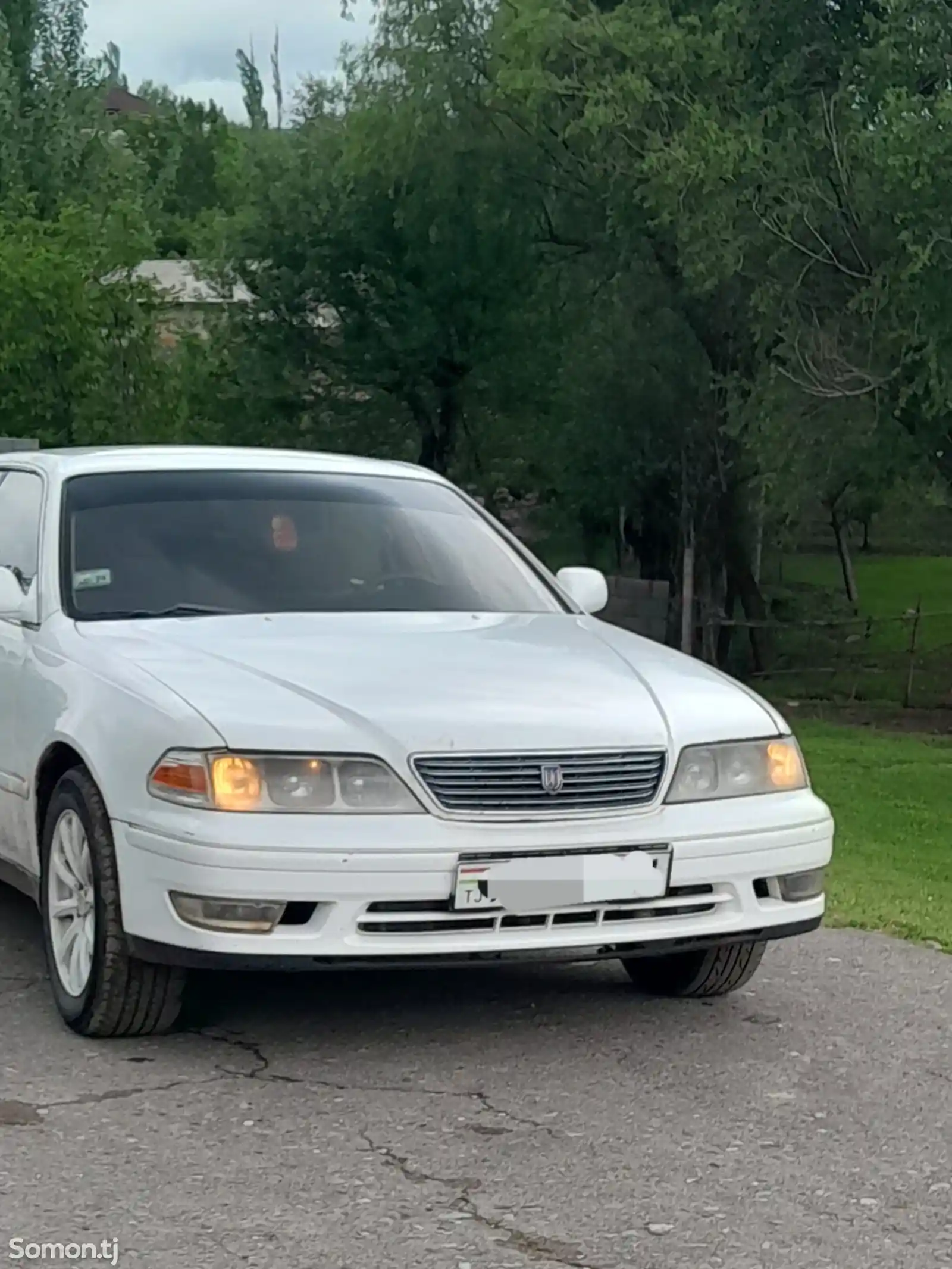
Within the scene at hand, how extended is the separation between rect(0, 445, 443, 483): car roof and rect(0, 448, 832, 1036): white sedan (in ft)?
0.99

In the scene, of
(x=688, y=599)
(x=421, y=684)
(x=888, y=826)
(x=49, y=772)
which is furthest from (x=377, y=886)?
(x=688, y=599)

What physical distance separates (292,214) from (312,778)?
880 inches

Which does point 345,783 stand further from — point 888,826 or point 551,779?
point 888,826

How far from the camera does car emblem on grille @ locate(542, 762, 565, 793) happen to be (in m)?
4.93

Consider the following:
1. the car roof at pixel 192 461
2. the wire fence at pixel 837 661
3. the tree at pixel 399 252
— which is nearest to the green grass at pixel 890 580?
the wire fence at pixel 837 661

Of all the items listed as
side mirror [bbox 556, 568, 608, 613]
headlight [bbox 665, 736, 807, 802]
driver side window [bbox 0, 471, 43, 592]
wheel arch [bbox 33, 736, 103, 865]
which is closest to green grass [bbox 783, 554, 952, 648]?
side mirror [bbox 556, 568, 608, 613]

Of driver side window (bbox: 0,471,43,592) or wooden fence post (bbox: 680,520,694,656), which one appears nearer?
driver side window (bbox: 0,471,43,592)

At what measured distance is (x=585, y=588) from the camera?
689cm

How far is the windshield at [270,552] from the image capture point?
19.8 feet

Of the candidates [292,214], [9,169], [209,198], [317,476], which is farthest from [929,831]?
[209,198]

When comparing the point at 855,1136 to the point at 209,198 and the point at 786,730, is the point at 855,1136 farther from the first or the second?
the point at 209,198

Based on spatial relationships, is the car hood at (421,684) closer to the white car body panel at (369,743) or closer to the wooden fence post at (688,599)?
the white car body panel at (369,743)

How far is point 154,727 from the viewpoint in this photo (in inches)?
196

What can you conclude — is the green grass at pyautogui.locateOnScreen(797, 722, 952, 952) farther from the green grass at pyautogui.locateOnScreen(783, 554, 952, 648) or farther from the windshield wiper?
the green grass at pyautogui.locateOnScreen(783, 554, 952, 648)
